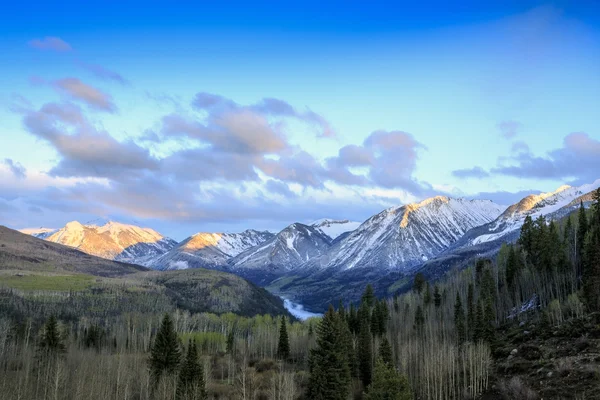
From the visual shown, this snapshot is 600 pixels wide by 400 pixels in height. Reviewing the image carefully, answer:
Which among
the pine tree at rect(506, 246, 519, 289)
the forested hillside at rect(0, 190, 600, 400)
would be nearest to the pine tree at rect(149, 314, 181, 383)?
the forested hillside at rect(0, 190, 600, 400)

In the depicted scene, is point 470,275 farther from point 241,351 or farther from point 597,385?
point 597,385

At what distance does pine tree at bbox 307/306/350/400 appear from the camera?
60469 millimetres

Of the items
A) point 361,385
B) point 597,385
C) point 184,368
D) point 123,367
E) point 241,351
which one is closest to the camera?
point 597,385

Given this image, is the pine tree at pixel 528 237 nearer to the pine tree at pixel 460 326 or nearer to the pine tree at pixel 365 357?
the pine tree at pixel 460 326

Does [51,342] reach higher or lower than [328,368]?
lower

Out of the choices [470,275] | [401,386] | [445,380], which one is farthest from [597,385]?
[470,275]

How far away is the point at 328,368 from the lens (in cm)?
6106

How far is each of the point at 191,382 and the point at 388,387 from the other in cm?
3059

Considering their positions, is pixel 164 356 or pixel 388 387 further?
pixel 164 356

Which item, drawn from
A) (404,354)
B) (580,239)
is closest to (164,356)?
(404,354)

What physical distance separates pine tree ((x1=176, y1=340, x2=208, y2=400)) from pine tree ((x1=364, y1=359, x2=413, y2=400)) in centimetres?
2514

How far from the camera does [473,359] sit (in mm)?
84562

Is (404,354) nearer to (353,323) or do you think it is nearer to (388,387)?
(388,387)

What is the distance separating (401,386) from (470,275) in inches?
5257
